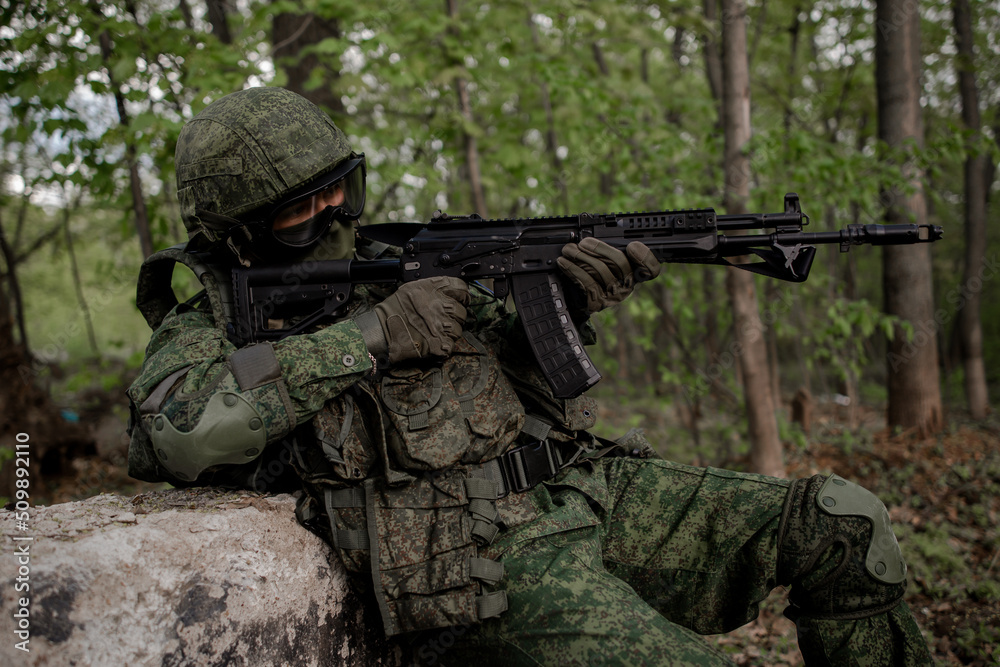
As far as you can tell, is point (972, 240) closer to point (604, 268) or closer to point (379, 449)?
point (604, 268)

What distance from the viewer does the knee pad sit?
217 centimetres

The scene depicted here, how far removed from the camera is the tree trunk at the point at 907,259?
6.41m

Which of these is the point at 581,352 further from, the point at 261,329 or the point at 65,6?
the point at 65,6

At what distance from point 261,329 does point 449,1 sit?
3.92 meters

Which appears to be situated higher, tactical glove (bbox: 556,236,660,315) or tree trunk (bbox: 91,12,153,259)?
tree trunk (bbox: 91,12,153,259)

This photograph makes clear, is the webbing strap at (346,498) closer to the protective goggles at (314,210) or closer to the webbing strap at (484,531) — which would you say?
the webbing strap at (484,531)

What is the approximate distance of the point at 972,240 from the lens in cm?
927

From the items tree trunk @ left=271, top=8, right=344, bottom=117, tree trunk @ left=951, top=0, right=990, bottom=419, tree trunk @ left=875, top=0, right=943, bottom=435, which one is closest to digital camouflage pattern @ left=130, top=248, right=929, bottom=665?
tree trunk @ left=271, top=8, right=344, bottom=117

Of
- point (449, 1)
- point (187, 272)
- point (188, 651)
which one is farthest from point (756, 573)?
point (449, 1)

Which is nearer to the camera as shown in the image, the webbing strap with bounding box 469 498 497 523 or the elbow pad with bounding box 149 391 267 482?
the elbow pad with bounding box 149 391 267 482

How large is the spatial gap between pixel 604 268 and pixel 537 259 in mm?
326

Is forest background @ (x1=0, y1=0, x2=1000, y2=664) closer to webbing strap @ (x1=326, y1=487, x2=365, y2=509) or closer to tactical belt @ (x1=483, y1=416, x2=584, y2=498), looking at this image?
tactical belt @ (x1=483, y1=416, x2=584, y2=498)

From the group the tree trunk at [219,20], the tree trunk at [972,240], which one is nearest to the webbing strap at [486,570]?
the tree trunk at [219,20]

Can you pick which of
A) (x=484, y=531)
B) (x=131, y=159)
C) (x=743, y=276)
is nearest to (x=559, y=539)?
(x=484, y=531)
